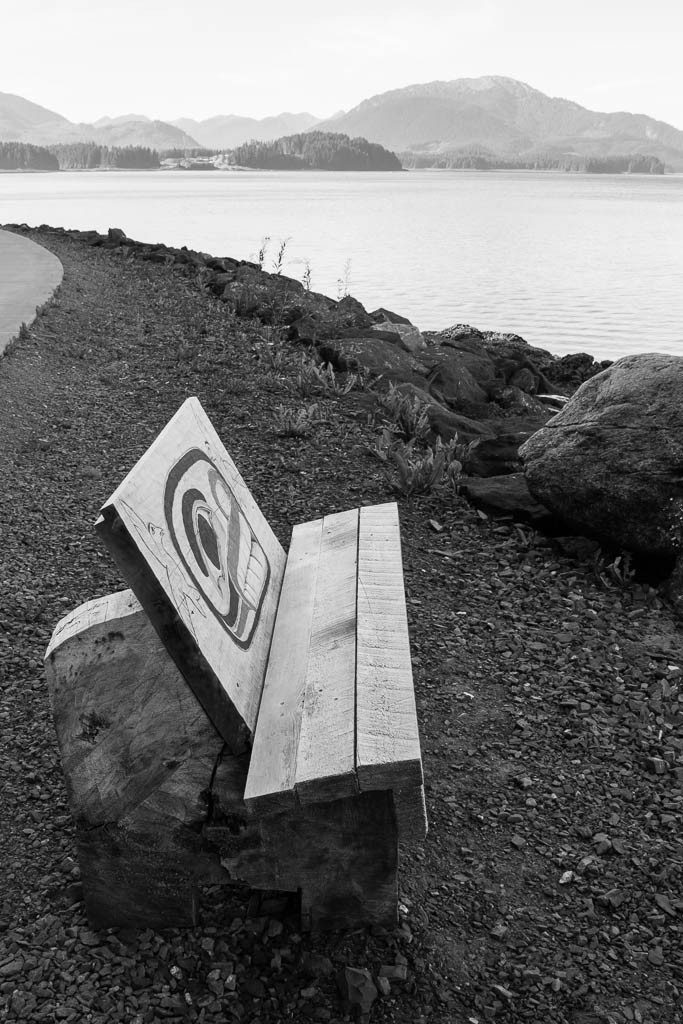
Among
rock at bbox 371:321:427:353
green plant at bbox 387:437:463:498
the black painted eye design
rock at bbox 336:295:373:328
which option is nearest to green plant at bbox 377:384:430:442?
green plant at bbox 387:437:463:498

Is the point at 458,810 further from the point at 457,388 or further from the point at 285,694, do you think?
the point at 457,388

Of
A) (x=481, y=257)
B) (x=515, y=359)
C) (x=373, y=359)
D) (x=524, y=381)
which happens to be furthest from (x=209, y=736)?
(x=481, y=257)

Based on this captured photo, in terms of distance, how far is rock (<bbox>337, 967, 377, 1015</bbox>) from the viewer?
2.31 m

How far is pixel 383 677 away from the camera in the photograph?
2.43 metres

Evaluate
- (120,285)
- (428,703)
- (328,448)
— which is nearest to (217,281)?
(120,285)

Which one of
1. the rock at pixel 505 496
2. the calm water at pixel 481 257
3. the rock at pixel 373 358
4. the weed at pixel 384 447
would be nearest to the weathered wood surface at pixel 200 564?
the rock at pixel 505 496

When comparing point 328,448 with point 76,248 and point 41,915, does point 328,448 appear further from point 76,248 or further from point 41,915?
point 76,248

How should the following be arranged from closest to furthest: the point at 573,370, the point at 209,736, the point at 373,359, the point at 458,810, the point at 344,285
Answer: the point at 209,736 → the point at 458,810 → the point at 373,359 → the point at 573,370 → the point at 344,285

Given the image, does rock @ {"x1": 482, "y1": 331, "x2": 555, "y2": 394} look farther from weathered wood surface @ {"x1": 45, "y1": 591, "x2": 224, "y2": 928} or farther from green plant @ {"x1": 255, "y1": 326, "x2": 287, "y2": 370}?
weathered wood surface @ {"x1": 45, "y1": 591, "x2": 224, "y2": 928}

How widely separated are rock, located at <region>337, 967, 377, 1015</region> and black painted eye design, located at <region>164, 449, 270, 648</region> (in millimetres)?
918

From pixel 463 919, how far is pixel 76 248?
2176cm

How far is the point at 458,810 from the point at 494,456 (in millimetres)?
3804

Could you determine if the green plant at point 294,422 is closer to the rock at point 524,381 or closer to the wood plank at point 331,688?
the wood plank at point 331,688

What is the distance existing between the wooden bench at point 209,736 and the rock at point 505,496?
2875 mm
